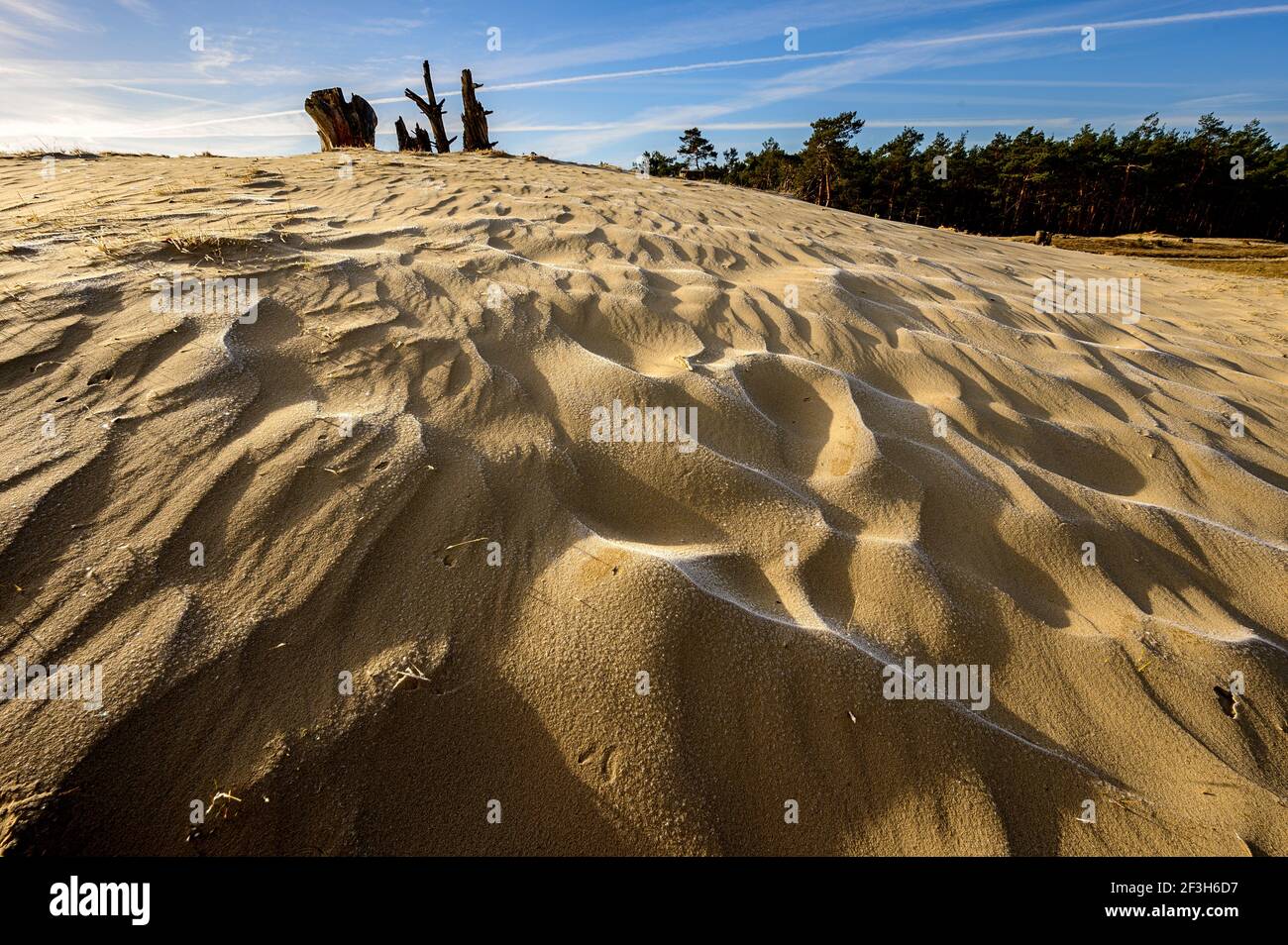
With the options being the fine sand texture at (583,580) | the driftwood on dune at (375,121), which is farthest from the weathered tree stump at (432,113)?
the fine sand texture at (583,580)

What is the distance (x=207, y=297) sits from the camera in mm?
2406

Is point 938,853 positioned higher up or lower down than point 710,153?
lower down

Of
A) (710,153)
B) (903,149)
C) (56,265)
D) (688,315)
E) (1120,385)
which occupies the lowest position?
(1120,385)

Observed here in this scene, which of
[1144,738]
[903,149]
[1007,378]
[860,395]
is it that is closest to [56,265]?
[860,395]

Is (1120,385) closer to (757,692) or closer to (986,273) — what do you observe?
(757,692)

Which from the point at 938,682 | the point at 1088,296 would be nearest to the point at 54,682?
the point at 938,682

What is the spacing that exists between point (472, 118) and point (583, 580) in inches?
668

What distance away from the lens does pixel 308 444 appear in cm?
173

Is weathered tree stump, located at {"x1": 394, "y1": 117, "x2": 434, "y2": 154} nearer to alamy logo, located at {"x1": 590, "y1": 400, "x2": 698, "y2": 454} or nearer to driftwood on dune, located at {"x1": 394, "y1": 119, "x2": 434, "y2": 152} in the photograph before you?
driftwood on dune, located at {"x1": 394, "y1": 119, "x2": 434, "y2": 152}

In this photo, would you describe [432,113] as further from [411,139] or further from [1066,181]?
[1066,181]

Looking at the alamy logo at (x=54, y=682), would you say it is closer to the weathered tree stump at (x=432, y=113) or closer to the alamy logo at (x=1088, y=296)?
the alamy logo at (x=1088, y=296)

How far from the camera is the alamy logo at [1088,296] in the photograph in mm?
4635
